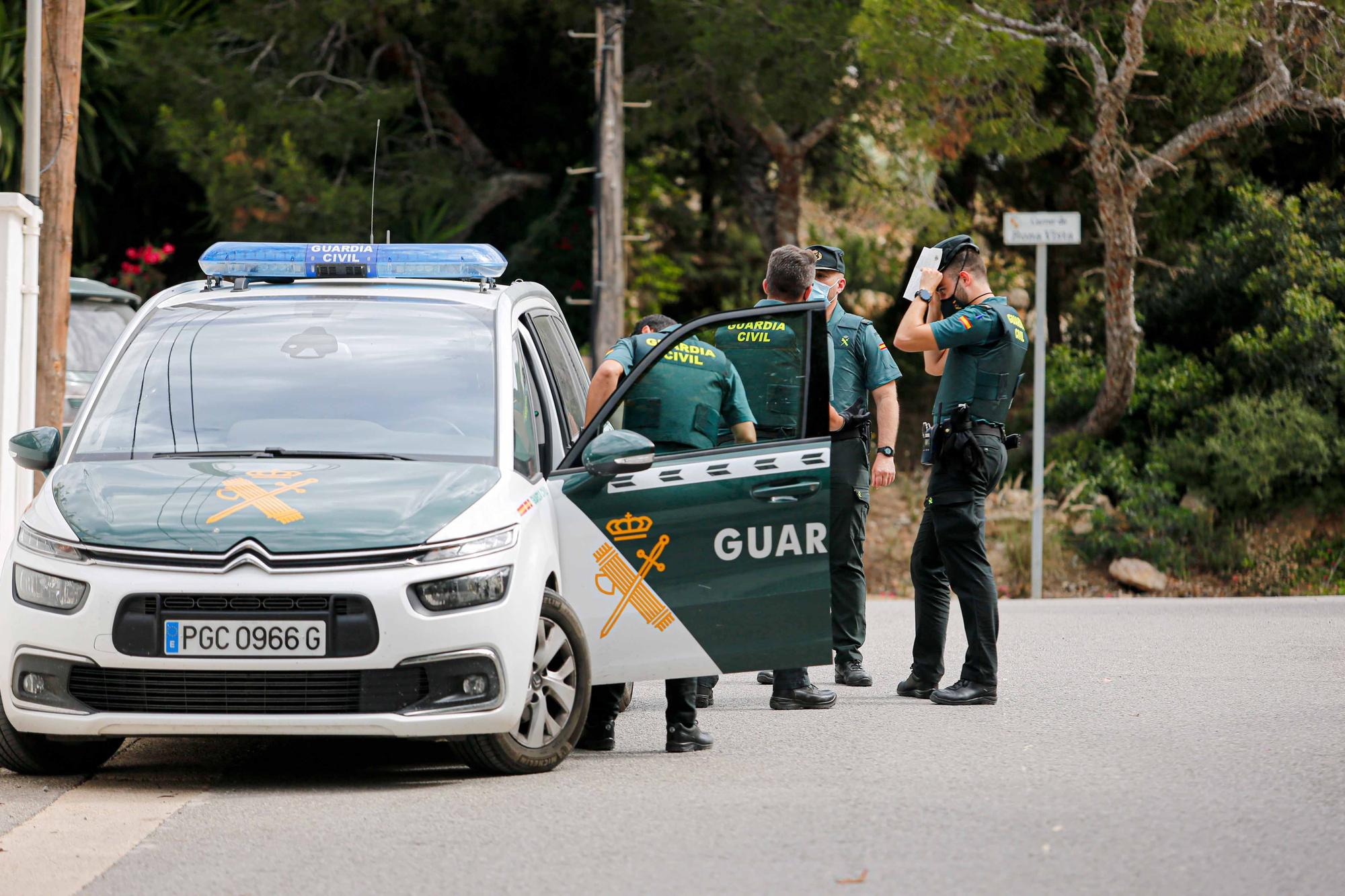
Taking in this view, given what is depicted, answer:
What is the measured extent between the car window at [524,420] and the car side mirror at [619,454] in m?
0.23

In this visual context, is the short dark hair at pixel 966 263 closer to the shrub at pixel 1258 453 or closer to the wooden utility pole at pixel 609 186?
the shrub at pixel 1258 453

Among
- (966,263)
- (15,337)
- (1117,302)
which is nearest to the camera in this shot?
(966,263)

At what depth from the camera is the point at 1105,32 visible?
702 inches

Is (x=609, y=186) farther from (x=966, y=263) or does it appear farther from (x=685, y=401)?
(x=685, y=401)

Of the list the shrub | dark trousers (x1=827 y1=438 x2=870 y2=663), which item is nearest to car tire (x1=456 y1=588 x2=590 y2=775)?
dark trousers (x1=827 y1=438 x2=870 y2=663)

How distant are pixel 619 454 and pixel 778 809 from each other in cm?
140

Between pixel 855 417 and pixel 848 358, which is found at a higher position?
pixel 848 358

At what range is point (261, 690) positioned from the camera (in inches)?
219

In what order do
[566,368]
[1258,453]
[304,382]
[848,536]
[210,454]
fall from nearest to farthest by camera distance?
[210,454] → [304,382] → [566,368] → [848,536] → [1258,453]

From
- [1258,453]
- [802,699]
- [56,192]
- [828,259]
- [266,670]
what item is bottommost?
[1258,453]

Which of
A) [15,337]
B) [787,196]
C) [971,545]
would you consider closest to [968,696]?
[971,545]

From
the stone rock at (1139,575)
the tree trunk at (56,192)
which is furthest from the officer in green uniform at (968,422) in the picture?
the stone rock at (1139,575)

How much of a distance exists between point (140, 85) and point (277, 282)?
1597 cm

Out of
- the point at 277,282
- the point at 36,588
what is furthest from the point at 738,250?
the point at 36,588
